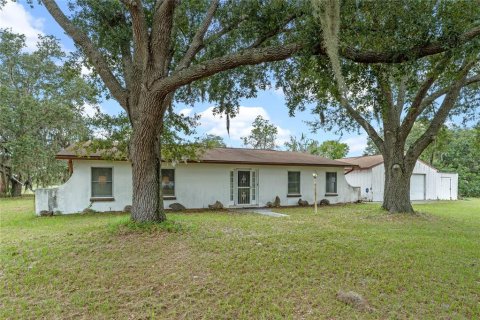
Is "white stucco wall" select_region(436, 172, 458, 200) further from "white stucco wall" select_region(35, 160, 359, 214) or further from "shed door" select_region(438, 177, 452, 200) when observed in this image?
"white stucco wall" select_region(35, 160, 359, 214)

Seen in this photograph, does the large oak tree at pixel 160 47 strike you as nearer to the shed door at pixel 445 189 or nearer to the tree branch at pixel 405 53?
the tree branch at pixel 405 53

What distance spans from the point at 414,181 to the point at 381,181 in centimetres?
318

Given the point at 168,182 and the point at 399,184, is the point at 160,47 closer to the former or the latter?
the point at 168,182

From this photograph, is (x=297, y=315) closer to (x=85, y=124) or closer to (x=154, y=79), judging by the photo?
(x=154, y=79)

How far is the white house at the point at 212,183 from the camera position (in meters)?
11.7

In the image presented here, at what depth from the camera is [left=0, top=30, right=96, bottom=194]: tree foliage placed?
746 inches

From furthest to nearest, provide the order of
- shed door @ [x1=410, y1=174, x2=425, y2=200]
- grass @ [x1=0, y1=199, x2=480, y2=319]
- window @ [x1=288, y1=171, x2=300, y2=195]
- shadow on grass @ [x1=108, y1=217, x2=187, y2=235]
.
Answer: shed door @ [x1=410, y1=174, x2=425, y2=200], window @ [x1=288, y1=171, x2=300, y2=195], shadow on grass @ [x1=108, y1=217, x2=187, y2=235], grass @ [x1=0, y1=199, x2=480, y2=319]

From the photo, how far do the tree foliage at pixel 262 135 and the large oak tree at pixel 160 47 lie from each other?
26.3m

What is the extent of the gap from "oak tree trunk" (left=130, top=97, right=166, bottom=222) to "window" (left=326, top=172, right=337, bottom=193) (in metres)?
11.7

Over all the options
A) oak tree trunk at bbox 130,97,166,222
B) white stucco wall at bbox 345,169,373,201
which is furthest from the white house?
oak tree trunk at bbox 130,97,166,222

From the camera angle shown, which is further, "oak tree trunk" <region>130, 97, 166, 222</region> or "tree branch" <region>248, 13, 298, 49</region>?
"tree branch" <region>248, 13, 298, 49</region>

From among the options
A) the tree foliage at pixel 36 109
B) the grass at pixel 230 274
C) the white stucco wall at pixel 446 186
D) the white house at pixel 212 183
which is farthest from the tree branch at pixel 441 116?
the tree foliage at pixel 36 109

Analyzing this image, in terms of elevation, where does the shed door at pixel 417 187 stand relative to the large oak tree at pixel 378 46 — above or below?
below

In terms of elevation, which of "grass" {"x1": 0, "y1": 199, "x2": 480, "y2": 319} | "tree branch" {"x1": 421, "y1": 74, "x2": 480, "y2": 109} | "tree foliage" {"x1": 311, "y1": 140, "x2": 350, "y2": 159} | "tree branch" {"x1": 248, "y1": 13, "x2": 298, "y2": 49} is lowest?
"grass" {"x1": 0, "y1": 199, "x2": 480, "y2": 319}
